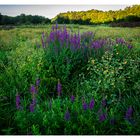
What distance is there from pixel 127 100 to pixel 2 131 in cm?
137

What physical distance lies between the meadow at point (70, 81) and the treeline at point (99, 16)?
93 mm

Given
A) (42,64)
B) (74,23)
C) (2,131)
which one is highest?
(74,23)

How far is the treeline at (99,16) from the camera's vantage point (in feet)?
15.1

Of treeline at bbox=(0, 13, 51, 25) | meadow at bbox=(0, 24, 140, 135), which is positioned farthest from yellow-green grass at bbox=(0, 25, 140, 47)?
treeline at bbox=(0, 13, 51, 25)

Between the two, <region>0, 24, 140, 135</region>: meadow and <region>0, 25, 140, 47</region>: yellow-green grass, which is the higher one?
<region>0, 25, 140, 47</region>: yellow-green grass

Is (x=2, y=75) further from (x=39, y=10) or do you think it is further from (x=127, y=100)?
(x=127, y=100)

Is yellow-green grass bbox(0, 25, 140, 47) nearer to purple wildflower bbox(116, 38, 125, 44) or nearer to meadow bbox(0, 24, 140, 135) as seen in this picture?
meadow bbox(0, 24, 140, 135)

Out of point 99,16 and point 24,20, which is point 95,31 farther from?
point 24,20

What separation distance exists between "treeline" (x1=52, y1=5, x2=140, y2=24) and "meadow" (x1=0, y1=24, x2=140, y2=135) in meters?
0.09

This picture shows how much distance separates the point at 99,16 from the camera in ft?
15.6

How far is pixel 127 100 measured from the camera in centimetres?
361

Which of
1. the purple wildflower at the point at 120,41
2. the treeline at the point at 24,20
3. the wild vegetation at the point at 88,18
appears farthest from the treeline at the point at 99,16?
the purple wildflower at the point at 120,41

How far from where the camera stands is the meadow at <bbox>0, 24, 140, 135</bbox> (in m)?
3.16

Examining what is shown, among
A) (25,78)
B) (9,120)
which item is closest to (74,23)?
(25,78)
